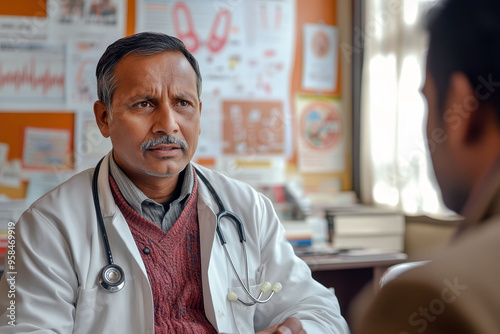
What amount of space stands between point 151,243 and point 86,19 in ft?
5.43

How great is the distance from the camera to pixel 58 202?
1143mm

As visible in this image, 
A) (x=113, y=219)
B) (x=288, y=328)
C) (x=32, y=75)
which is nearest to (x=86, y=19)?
(x=32, y=75)

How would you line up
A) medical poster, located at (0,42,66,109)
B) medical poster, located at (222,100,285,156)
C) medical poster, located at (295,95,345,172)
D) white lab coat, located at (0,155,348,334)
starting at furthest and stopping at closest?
medical poster, located at (295,95,345,172)
medical poster, located at (222,100,285,156)
medical poster, located at (0,42,66,109)
white lab coat, located at (0,155,348,334)

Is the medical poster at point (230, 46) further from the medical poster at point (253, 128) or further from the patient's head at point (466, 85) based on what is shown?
the patient's head at point (466, 85)

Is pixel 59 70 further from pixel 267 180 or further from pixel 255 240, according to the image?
pixel 255 240

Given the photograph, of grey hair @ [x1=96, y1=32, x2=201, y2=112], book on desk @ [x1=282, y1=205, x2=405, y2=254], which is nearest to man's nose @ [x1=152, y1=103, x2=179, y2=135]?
grey hair @ [x1=96, y1=32, x2=201, y2=112]

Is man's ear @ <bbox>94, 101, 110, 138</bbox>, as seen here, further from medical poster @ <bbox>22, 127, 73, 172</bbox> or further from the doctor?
medical poster @ <bbox>22, 127, 73, 172</bbox>

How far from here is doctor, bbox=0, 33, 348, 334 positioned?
1068 mm

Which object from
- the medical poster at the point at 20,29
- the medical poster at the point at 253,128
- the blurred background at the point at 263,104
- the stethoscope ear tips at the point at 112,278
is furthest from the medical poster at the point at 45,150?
the stethoscope ear tips at the point at 112,278

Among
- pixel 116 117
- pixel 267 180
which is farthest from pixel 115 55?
pixel 267 180

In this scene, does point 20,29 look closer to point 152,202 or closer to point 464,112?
point 152,202

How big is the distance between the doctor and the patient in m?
0.87

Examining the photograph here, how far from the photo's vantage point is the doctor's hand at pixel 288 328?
110 cm

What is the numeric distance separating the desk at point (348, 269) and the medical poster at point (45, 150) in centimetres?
126
